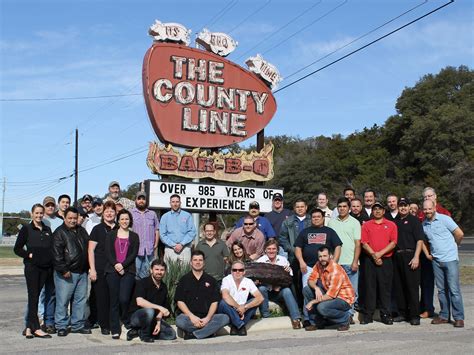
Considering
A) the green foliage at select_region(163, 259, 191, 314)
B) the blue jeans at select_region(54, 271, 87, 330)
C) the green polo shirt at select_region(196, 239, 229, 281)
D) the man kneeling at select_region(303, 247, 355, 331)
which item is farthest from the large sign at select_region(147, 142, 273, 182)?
the man kneeling at select_region(303, 247, 355, 331)

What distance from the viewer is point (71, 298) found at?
9.23 m

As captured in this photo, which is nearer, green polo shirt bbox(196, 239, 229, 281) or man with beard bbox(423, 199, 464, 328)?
man with beard bbox(423, 199, 464, 328)

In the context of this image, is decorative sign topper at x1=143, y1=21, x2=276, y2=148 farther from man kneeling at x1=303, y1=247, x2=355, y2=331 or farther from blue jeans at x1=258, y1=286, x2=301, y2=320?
man kneeling at x1=303, y1=247, x2=355, y2=331

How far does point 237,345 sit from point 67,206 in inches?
141

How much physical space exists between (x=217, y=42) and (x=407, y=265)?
26.1 ft

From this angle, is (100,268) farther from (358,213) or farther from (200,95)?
(200,95)

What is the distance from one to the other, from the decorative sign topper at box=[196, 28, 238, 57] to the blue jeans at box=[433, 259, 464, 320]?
8.05m

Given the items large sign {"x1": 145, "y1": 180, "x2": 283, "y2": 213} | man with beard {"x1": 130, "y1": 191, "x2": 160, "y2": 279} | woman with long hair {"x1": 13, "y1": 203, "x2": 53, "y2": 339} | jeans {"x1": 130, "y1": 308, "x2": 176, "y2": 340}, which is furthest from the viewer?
large sign {"x1": 145, "y1": 180, "x2": 283, "y2": 213}

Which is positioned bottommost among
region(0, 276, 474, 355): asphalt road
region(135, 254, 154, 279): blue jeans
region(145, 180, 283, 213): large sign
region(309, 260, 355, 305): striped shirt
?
region(0, 276, 474, 355): asphalt road

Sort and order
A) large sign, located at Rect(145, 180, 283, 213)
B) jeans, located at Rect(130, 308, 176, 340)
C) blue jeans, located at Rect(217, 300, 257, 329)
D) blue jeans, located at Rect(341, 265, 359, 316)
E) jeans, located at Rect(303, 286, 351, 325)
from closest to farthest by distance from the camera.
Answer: jeans, located at Rect(130, 308, 176, 340) → blue jeans, located at Rect(217, 300, 257, 329) → jeans, located at Rect(303, 286, 351, 325) → blue jeans, located at Rect(341, 265, 359, 316) → large sign, located at Rect(145, 180, 283, 213)

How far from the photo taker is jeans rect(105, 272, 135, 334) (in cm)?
→ 902

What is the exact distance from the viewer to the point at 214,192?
14461mm

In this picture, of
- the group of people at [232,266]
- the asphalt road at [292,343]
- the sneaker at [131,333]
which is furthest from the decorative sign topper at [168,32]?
the sneaker at [131,333]

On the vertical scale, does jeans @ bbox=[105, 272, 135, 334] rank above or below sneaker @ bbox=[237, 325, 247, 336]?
above
